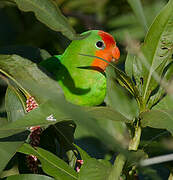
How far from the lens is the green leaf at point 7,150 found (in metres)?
0.63

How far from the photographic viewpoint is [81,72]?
1.17m

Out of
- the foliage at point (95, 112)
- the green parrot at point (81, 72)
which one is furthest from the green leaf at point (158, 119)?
the green parrot at point (81, 72)

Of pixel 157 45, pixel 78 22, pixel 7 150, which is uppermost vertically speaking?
pixel 157 45

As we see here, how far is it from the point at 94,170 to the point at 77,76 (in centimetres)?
53

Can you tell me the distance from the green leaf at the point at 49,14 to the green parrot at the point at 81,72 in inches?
16.9

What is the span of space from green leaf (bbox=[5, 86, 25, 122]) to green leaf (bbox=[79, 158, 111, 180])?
0.18 m

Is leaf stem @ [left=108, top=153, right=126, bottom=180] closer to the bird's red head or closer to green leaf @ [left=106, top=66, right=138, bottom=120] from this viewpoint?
green leaf @ [left=106, top=66, right=138, bottom=120]

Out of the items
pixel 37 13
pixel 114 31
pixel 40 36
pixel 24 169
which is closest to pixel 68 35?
pixel 37 13

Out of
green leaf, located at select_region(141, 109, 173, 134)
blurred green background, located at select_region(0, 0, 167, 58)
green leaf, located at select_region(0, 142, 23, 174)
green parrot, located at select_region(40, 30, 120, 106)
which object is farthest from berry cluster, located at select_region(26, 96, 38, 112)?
blurred green background, located at select_region(0, 0, 167, 58)

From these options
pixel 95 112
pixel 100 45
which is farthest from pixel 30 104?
pixel 100 45

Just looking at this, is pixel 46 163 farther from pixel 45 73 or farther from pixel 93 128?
pixel 93 128

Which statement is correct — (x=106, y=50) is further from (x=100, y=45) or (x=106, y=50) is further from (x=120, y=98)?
(x=120, y=98)

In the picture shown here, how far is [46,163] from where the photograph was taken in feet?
2.37

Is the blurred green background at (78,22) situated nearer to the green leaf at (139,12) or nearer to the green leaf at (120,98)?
the green leaf at (120,98)
